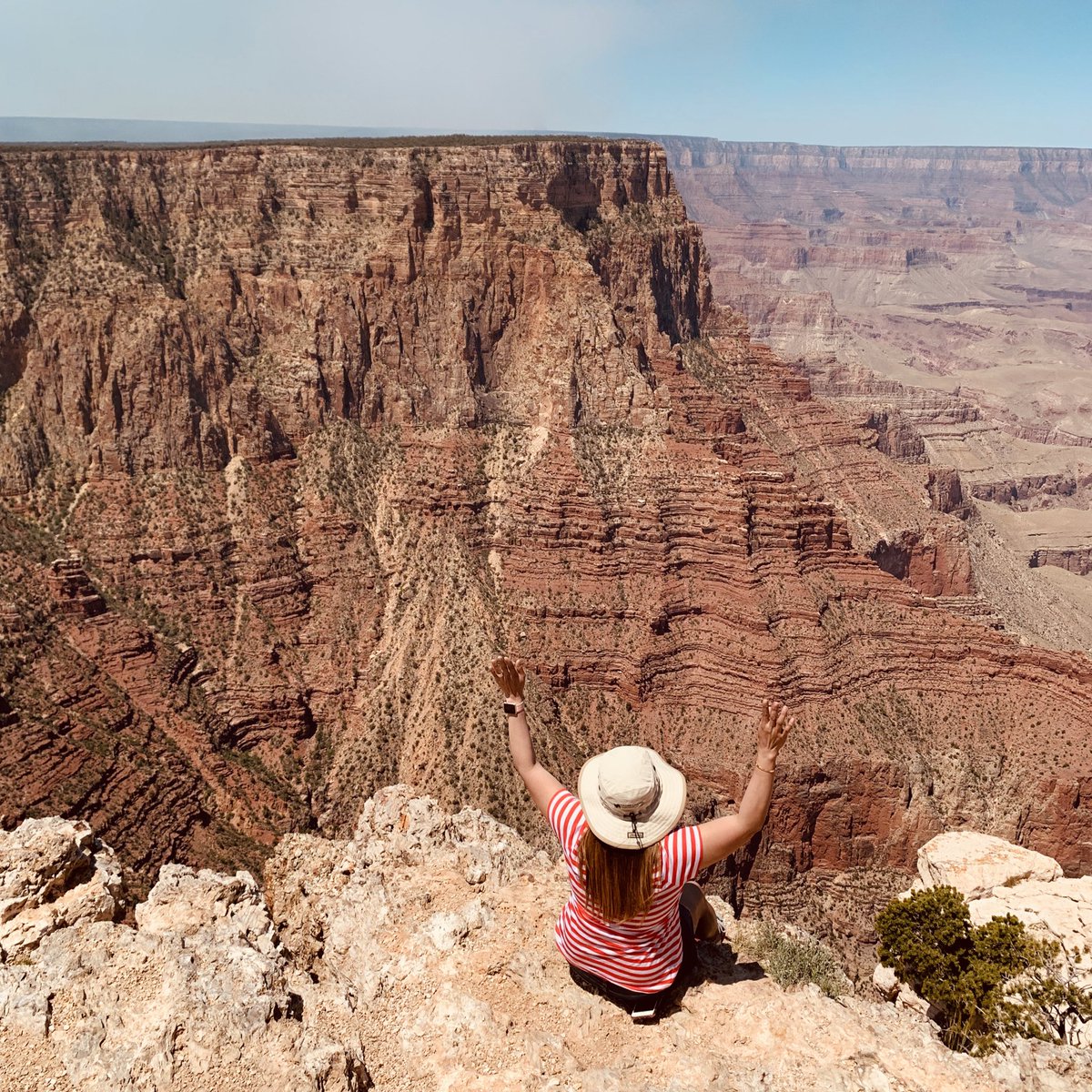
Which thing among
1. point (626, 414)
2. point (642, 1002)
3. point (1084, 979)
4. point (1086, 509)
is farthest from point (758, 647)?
point (1086, 509)

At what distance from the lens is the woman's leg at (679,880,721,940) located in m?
14.4

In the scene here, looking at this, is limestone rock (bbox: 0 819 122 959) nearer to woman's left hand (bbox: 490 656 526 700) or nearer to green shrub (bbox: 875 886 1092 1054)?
woman's left hand (bbox: 490 656 526 700)

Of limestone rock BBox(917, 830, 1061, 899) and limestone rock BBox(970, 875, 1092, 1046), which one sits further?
limestone rock BBox(917, 830, 1061, 899)

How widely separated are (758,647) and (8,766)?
133ft

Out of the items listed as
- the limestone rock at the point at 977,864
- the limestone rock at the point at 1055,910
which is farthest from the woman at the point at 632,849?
the limestone rock at the point at 977,864

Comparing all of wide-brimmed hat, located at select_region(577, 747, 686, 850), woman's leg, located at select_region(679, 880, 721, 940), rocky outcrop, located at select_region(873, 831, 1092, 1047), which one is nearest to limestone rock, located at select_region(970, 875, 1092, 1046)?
rocky outcrop, located at select_region(873, 831, 1092, 1047)

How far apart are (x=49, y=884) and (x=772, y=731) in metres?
14.0

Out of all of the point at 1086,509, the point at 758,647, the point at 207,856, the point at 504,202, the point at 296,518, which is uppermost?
the point at 504,202

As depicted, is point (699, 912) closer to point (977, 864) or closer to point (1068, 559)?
point (977, 864)

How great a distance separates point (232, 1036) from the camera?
1290cm

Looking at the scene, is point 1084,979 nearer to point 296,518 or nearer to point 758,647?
point 758,647

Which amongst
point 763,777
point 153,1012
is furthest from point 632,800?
point 153,1012

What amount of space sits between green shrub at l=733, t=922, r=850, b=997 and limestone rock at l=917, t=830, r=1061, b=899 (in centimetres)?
1094

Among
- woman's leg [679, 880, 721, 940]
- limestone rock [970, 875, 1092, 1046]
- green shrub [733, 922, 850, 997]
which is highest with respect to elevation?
woman's leg [679, 880, 721, 940]
